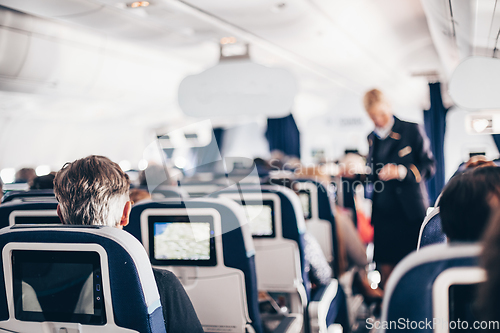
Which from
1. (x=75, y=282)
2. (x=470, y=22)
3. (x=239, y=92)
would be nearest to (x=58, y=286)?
(x=75, y=282)

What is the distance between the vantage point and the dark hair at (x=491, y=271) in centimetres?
73

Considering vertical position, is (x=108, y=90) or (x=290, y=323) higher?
(x=108, y=90)

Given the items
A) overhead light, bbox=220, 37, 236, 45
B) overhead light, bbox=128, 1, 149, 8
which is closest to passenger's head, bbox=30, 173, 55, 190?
overhead light, bbox=128, 1, 149, 8

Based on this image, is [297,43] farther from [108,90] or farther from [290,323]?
[290,323]

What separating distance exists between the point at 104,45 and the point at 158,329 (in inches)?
147

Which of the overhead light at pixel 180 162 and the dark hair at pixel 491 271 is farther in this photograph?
the overhead light at pixel 180 162

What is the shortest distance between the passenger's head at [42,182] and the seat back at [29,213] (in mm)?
473

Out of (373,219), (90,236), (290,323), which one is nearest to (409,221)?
(373,219)

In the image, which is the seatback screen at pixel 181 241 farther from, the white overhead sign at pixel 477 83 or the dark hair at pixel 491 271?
the dark hair at pixel 491 271

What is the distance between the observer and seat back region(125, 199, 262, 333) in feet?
6.56

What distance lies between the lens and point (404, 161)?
10.3ft

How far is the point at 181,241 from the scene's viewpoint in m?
2.07

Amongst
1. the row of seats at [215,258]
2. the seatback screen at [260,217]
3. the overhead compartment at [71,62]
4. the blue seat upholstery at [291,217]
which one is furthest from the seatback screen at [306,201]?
the overhead compartment at [71,62]

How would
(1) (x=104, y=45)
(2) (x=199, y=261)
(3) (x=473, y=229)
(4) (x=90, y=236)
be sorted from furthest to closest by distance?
1. (1) (x=104, y=45)
2. (2) (x=199, y=261)
3. (4) (x=90, y=236)
4. (3) (x=473, y=229)
